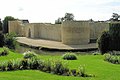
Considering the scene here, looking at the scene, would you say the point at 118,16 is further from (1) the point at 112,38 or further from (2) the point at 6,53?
(2) the point at 6,53

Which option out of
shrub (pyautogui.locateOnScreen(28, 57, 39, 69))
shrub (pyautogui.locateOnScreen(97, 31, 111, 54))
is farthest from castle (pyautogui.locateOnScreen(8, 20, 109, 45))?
shrub (pyautogui.locateOnScreen(28, 57, 39, 69))

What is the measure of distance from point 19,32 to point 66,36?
26.7 m

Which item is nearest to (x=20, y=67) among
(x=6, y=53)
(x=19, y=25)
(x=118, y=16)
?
(x=6, y=53)

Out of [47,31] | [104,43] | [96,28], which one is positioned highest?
[96,28]

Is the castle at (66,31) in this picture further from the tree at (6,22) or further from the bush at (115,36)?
the bush at (115,36)

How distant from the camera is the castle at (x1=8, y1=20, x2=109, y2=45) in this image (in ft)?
129

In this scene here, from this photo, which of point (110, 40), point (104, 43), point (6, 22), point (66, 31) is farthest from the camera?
point (6, 22)

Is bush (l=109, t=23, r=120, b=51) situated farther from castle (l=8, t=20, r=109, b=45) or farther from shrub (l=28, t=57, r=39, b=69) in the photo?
castle (l=8, t=20, r=109, b=45)

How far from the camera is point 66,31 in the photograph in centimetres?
3959

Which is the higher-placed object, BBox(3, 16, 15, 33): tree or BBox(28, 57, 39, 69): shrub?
BBox(3, 16, 15, 33): tree

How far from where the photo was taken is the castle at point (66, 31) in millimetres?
39406

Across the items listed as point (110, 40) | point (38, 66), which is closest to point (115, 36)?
point (110, 40)

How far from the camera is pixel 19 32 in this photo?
6481 cm

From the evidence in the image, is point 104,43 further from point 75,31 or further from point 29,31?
point 29,31
